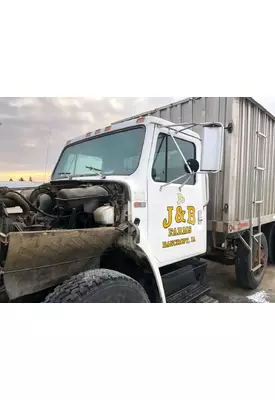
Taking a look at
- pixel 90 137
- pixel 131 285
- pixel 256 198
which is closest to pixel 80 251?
pixel 131 285

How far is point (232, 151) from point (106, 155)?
1.67 meters

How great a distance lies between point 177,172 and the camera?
266cm

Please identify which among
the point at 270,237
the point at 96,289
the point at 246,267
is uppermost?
the point at 96,289

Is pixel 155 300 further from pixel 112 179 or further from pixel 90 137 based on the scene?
pixel 90 137

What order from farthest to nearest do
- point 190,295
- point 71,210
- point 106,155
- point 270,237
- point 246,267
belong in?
point 270,237
point 246,267
point 190,295
point 106,155
point 71,210

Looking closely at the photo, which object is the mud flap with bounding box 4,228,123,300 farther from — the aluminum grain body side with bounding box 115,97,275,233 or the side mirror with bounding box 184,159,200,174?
the aluminum grain body side with bounding box 115,97,275,233

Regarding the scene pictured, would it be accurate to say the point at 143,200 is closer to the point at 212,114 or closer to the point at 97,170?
the point at 97,170

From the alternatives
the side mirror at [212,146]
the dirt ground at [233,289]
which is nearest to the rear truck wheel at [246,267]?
the dirt ground at [233,289]

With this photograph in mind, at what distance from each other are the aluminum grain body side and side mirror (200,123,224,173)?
49.9 inches

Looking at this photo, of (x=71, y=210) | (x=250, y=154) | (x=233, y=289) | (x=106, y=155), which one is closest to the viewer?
(x=71, y=210)

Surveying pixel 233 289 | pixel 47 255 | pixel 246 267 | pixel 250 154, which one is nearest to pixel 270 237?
pixel 246 267

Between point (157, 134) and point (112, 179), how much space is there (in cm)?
61

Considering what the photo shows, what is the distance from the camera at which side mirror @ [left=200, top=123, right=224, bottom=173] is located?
6.78 feet

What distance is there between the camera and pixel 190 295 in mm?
2789
